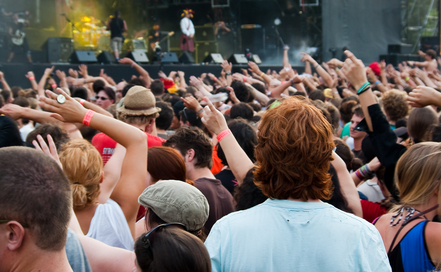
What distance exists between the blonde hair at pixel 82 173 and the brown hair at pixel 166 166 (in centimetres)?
32

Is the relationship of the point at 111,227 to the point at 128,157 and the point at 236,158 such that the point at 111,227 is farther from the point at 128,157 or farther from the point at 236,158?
the point at 236,158

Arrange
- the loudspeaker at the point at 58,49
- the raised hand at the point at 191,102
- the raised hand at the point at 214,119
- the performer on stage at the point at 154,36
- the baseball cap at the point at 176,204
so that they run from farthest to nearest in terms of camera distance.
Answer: the performer on stage at the point at 154,36, the loudspeaker at the point at 58,49, the raised hand at the point at 191,102, the raised hand at the point at 214,119, the baseball cap at the point at 176,204

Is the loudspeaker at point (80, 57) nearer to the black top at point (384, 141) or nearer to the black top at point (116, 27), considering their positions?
the black top at point (116, 27)

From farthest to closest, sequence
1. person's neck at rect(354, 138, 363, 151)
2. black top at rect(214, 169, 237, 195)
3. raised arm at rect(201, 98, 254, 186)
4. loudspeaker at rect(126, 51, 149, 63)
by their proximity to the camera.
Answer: loudspeaker at rect(126, 51, 149, 63)
person's neck at rect(354, 138, 363, 151)
black top at rect(214, 169, 237, 195)
raised arm at rect(201, 98, 254, 186)

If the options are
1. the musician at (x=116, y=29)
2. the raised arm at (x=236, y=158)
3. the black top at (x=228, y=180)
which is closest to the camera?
the raised arm at (x=236, y=158)

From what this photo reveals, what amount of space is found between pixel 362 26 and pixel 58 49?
10.9 meters

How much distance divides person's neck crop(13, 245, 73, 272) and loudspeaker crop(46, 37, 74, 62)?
41.8 ft

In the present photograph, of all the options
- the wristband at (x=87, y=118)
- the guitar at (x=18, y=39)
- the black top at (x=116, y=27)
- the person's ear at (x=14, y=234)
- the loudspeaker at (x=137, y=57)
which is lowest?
the person's ear at (x=14, y=234)

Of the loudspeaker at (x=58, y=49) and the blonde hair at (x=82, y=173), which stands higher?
the loudspeaker at (x=58, y=49)

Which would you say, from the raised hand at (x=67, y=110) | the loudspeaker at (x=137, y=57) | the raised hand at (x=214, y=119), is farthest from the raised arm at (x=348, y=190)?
the loudspeaker at (x=137, y=57)

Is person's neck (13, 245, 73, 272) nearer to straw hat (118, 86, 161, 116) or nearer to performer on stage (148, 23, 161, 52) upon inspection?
straw hat (118, 86, 161, 116)

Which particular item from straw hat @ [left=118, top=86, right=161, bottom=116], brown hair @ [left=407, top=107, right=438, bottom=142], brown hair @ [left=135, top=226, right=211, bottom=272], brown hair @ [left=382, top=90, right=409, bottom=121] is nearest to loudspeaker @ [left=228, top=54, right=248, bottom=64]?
brown hair @ [left=382, top=90, right=409, bottom=121]

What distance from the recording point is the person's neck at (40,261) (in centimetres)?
110

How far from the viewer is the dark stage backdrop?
1543 centimetres
